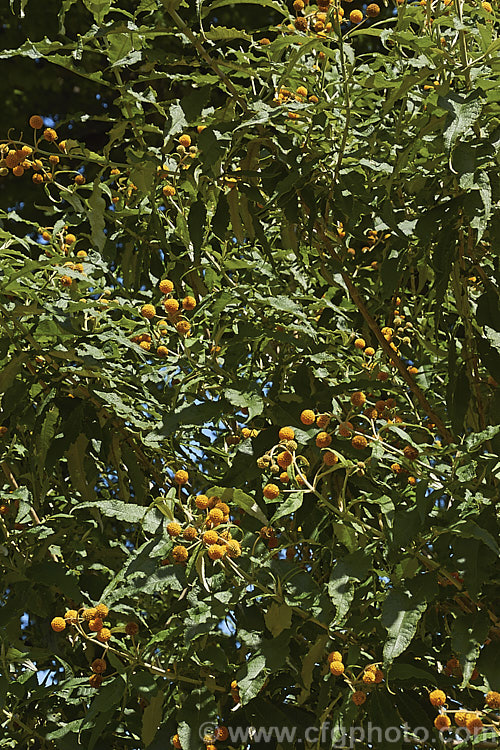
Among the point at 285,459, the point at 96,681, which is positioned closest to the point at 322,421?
the point at 285,459

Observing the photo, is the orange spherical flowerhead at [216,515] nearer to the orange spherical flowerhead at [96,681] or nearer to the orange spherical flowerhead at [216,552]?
the orange spherical flowerhead at [216,552]

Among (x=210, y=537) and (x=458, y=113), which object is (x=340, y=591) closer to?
(x=210, y=537)

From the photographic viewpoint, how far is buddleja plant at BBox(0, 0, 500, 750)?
60.6 inches

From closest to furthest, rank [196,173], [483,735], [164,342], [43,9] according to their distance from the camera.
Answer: [483,735] → [164,342] → [196,173] → [43,9]

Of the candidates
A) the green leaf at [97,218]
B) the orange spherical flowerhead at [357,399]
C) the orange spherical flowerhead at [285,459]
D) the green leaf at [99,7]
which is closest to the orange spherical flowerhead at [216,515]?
the orange spherical flowerhead at [285,459]

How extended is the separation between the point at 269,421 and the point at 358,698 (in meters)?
0.65

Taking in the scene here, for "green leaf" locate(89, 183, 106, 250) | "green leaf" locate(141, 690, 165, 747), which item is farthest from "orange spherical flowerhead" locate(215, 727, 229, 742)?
"green leaf" locate(89, 183, 106, 250)

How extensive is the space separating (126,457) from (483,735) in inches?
36.5

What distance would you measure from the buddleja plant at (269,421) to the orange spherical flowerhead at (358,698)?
25 mm

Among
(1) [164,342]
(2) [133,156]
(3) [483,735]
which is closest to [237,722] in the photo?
(3) [483,735]

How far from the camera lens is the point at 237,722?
1737 millimetres

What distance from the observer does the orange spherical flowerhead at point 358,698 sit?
5.06 ft

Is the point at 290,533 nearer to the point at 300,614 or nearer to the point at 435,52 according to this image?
the point at 300,614

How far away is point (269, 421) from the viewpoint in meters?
1.98
